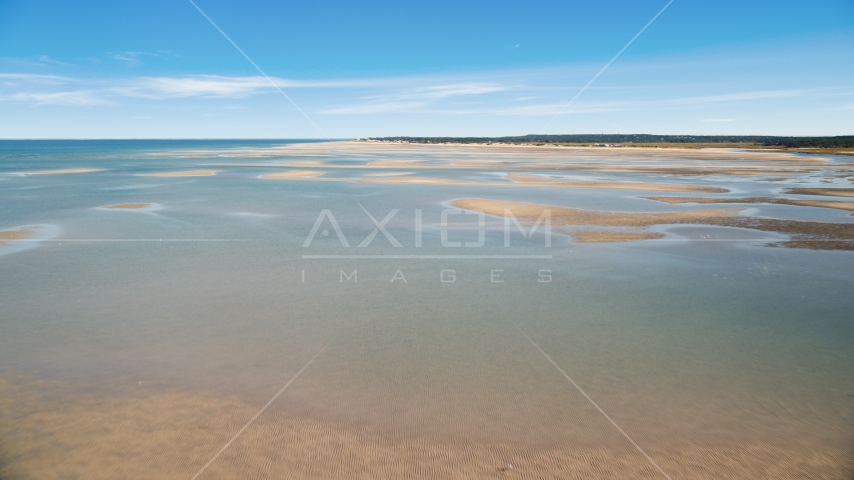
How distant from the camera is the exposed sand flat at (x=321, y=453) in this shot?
4582 mm

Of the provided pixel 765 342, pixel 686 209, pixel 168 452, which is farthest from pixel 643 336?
pixel 686 209

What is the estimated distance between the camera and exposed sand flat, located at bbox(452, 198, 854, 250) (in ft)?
45.2

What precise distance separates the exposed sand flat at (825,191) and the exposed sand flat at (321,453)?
951 inches

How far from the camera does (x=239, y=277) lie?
1054 cm

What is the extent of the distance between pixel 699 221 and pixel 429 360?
46.3 feet

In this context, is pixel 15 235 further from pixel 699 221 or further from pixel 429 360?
pixel 699 221

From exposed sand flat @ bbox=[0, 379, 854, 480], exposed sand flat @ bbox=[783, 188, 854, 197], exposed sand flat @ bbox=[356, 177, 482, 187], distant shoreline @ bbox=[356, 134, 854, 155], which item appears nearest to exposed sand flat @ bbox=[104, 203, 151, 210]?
exposed sand flat @ bbox=[356, 177, 482, 187]

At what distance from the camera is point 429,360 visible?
6.75m

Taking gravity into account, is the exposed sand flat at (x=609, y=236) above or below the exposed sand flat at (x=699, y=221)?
below

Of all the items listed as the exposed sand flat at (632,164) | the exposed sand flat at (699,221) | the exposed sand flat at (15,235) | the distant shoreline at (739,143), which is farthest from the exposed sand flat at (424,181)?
the distant shoreline at (739,143)

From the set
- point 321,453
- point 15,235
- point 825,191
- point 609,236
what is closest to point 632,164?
point 825,191

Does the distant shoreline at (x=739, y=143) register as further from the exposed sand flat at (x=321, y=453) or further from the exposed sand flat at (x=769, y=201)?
the exposed sand flat at (x=321, y=453)

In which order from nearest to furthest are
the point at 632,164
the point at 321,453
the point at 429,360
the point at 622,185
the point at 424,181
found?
the point at 321,453 → the point at 429,360 → the point at 622,185 → the point at 424,181 → the point at 632,164

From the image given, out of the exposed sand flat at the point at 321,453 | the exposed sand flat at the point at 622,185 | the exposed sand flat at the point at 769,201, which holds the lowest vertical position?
the exposed sand flat at the point at 321,453
